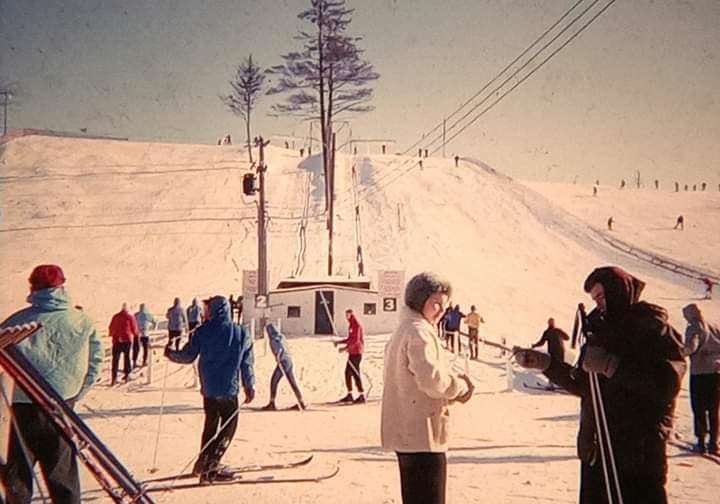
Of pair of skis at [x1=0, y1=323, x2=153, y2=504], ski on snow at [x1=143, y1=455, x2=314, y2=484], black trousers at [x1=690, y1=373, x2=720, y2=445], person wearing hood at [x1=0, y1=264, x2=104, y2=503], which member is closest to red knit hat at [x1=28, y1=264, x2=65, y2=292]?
person wearing hood at [x1=0, y1=264, x2=104, y2=503]

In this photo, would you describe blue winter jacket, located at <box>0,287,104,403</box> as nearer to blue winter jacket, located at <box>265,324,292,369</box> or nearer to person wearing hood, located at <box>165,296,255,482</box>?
person wearing hood, located at <box>165,296,255,482</box>

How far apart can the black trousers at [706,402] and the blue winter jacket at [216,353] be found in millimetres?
4473

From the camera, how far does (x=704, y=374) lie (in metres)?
6.77

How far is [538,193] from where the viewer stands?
50625 millimetres

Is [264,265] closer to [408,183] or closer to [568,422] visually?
[568,422]

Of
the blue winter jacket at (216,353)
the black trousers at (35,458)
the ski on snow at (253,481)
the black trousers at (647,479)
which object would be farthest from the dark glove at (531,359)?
the blue winter jacket at (216,353)

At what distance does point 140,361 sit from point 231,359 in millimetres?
9940

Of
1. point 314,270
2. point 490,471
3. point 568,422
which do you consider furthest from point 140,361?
point 314,270

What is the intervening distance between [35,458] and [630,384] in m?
3.22

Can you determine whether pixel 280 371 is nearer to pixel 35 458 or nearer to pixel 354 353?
pixel 354 353

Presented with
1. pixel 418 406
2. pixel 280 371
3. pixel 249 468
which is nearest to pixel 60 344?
pixel 418 406

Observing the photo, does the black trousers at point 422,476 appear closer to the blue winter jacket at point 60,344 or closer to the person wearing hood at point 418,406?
the person wearing hood at point 418,406

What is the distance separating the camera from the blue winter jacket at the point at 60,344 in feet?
13.0

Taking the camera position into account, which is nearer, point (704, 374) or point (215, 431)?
point (215, 431)
